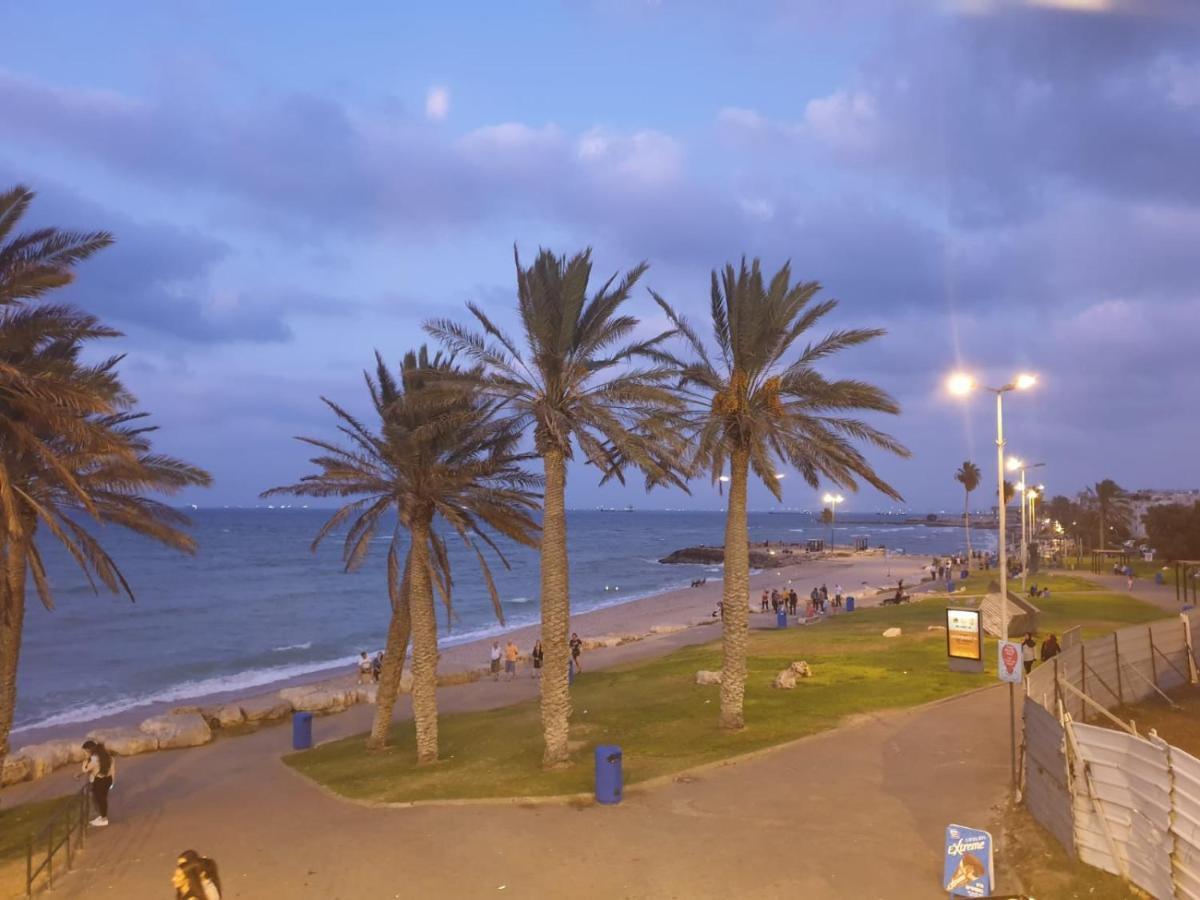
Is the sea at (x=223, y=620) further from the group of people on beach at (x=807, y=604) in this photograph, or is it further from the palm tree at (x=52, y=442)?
the group of people on beach at (x=807, y=604)

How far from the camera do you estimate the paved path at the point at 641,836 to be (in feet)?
35.3

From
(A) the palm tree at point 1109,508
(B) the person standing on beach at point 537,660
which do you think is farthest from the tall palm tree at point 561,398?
(A) the palm tree at point 1109,508

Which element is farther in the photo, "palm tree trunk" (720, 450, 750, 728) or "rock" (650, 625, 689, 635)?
"rock" (650, 625, 689, 635)

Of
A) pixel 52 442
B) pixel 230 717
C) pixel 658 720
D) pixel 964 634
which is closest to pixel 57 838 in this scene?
pixel 52 442

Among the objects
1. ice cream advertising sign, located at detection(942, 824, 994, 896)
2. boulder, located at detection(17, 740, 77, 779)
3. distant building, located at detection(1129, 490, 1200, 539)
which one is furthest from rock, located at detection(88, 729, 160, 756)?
distant building, located at detection(1129, 490, 1200, 539)

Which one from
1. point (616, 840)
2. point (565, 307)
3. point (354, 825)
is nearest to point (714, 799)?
point (616, 840)

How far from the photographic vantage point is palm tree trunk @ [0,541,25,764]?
48.5ft

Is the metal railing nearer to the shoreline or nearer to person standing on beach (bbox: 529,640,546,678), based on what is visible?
the shoreline

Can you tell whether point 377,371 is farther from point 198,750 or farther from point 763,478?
point 198,750

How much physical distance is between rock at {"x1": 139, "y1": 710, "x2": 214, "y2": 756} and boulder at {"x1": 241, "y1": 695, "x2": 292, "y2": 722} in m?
1.95

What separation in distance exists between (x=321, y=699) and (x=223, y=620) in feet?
124

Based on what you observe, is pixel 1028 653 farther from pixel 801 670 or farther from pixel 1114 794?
pixel 1114 794

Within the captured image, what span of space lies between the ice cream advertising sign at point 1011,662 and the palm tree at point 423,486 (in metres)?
10.1

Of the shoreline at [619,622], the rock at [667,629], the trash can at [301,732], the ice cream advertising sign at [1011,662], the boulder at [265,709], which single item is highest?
the ice cream advertising sign at [1011,662]
